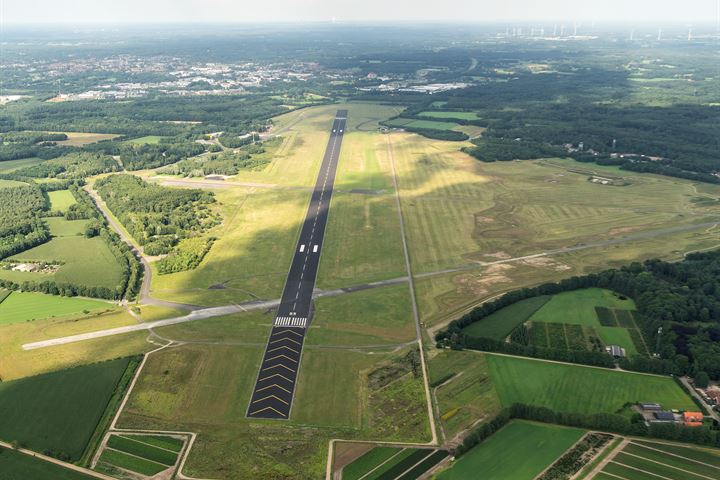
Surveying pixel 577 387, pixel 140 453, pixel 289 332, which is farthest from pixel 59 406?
pixel 577 387

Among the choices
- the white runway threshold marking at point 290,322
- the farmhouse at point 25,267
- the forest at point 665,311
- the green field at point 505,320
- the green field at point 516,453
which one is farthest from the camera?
the farmhouse at point 25,267

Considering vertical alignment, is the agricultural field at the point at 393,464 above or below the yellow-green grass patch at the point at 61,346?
below

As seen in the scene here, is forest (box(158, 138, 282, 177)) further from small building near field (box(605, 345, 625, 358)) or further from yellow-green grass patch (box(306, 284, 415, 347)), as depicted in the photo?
small building near field (box(605, 345, 625, 358))

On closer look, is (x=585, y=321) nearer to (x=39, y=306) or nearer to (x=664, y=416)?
(x=664, y=416)

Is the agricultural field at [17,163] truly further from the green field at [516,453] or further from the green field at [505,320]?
the green field at [516,453]

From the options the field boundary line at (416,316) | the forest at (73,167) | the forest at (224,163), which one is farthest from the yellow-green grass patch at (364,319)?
the forest at (73,167)

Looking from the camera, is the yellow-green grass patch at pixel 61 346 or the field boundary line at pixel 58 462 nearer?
the field boundary line at pixel 58 462

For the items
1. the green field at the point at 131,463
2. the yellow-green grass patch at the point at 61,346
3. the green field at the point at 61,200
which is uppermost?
the green field at the point at 61,200
